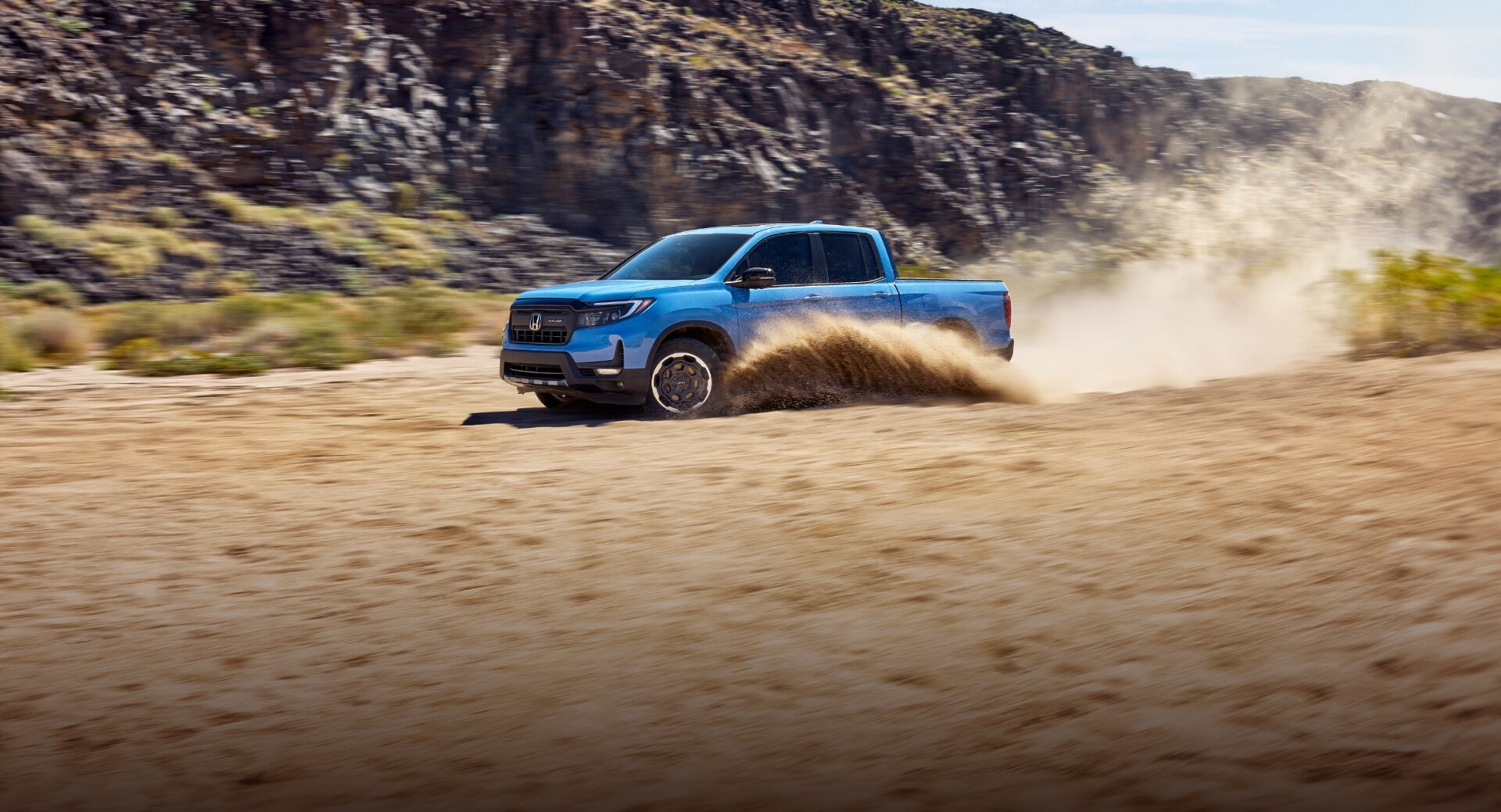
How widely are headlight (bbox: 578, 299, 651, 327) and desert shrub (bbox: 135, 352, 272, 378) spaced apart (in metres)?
7.30

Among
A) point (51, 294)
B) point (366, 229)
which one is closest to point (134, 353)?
point (51, 294)

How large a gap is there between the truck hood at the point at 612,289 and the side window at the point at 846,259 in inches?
57.2

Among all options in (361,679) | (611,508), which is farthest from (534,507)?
(361,679)

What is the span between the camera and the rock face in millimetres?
33906

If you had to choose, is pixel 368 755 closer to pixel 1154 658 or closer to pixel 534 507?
pixel 1154 658

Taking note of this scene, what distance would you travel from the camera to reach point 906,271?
37.7 metres

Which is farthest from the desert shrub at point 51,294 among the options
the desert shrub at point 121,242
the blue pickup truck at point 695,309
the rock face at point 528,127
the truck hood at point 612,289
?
the truck hood at point 612,289

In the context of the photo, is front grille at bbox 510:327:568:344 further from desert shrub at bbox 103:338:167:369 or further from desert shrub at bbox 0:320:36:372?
desert shrub at bbox 0:320:36:372

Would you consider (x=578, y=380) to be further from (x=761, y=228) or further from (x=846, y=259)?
(x=846, y=259)

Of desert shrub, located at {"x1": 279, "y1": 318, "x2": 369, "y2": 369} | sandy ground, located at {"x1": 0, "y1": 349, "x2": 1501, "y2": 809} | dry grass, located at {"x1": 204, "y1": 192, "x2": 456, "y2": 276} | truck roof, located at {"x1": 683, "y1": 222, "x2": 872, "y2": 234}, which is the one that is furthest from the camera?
dry grass, located at {"x1": 204, "y1": 192, "x2": 456, "y2": 276}

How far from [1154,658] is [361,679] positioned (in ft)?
9.55

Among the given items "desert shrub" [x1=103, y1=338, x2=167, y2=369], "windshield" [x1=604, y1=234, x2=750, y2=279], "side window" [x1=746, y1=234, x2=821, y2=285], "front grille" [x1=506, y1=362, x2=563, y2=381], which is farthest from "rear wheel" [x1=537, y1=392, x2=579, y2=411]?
"desert shrub" [x1=103, y1=338, x2=167, y2=369]

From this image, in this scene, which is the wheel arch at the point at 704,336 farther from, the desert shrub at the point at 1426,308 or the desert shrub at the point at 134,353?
the desert shrub at the point at 1426,308

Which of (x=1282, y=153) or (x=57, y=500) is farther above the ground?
(x=1282, y=153)
